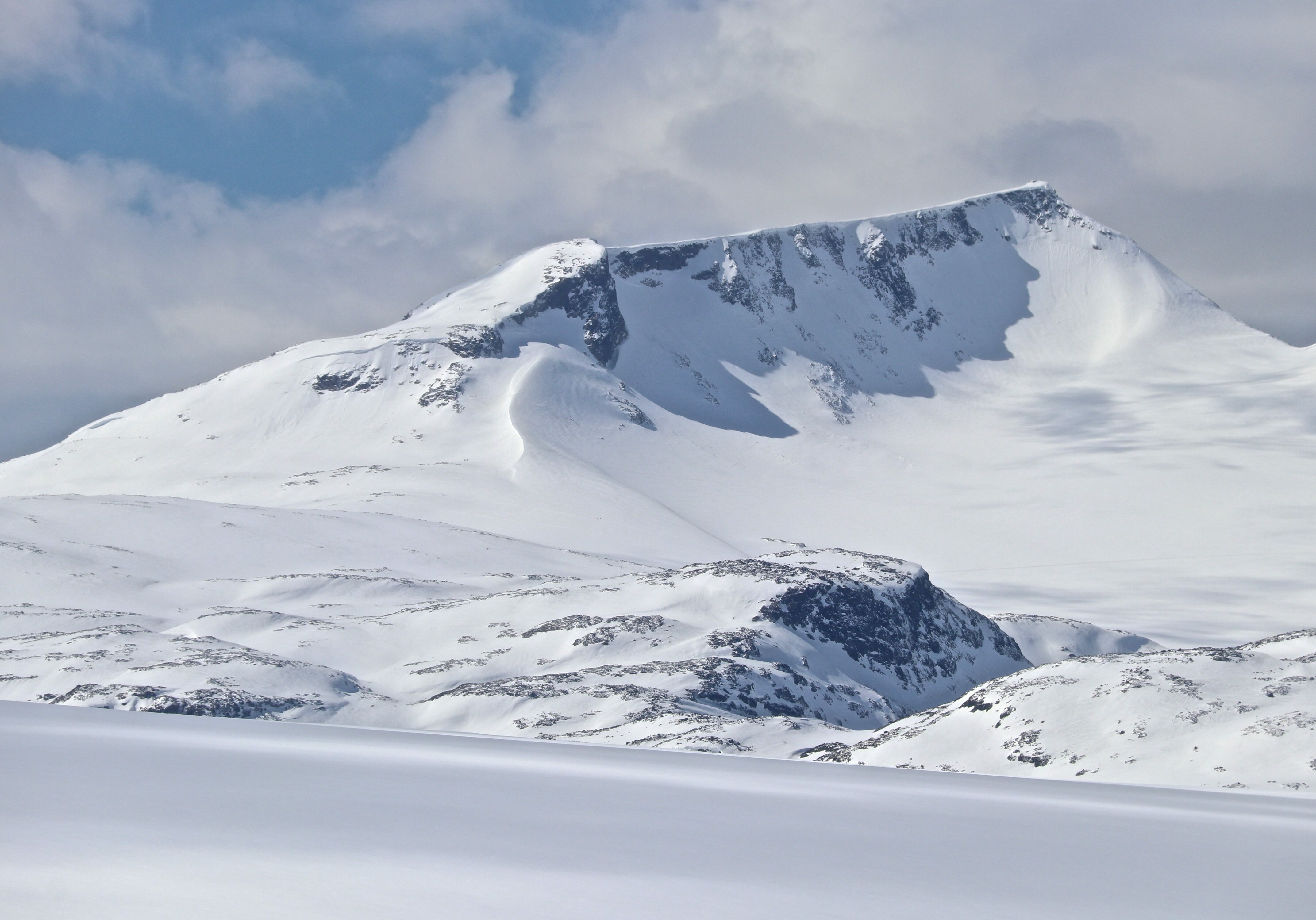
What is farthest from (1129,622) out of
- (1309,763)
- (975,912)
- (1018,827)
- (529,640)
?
(975,912)

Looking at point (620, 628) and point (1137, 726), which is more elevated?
point (620, 628)

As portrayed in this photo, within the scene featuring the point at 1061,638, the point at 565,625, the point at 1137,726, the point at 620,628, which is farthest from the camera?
the point at 1061,638

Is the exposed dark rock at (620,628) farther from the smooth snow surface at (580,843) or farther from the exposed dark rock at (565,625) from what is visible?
the smooth snow surface at (580,843)

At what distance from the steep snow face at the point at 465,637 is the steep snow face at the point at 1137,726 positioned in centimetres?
1489

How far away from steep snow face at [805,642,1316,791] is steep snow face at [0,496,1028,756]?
1489 centimetres

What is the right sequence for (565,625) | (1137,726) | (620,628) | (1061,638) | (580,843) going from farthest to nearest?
(1061,638) → (565,625) → (620,628) → (1137,726) → (580,843)

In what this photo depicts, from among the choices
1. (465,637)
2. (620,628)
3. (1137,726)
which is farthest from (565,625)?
(1137,726)

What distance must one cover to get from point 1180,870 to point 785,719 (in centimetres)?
5430

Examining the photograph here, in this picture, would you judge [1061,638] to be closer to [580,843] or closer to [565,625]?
[565,625]

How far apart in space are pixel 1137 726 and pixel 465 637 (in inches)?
2369

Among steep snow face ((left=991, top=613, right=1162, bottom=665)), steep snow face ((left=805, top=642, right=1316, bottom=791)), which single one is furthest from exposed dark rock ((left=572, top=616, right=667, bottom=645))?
steep snow face ((left=991, top=613, right=1162, bottom=665))

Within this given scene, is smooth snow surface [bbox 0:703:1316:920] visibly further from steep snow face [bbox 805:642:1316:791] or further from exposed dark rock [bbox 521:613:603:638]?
exposed dark rock [bbox 521:613:603:638]

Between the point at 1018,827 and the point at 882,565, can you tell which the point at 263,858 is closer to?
the point at 1018,827

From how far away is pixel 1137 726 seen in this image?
55.4 meters
